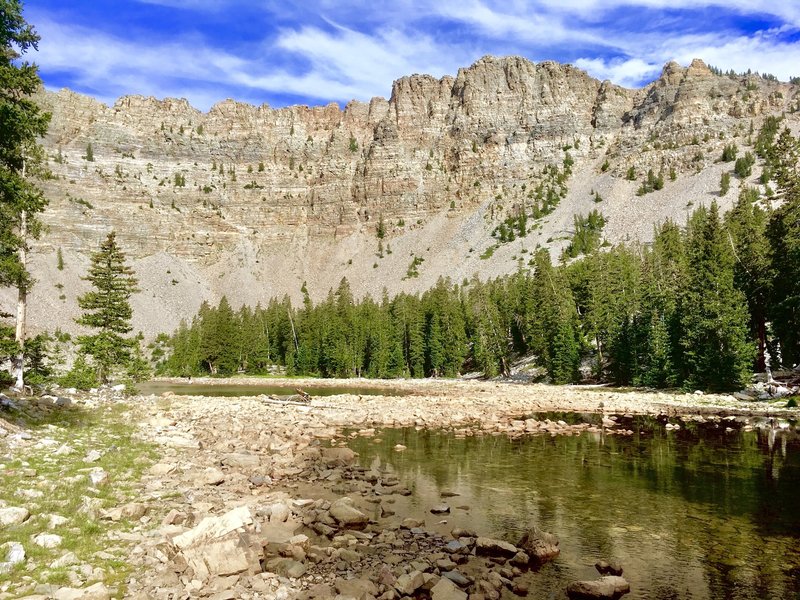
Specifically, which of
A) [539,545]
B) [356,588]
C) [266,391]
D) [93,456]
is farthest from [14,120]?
[266,391]

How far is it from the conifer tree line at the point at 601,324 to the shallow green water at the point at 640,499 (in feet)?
67.9

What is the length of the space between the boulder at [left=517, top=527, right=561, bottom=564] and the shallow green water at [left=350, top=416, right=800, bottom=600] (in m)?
0.30

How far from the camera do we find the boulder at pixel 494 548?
1202cm

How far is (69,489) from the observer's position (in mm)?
12312

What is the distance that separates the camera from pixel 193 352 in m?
106

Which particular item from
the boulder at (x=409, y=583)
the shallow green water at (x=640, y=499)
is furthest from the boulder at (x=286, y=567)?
the shallow green water at (x=640, y=499)

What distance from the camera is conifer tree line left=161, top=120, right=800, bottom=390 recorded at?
149 feet

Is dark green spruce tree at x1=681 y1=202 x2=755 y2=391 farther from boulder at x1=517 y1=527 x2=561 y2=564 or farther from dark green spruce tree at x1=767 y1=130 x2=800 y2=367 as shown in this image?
boulder at x1=517 y1=527 x2=561 y2=564

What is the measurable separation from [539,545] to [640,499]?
6.48m

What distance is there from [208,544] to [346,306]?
3717 inches

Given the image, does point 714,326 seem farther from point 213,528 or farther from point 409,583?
point 213,528

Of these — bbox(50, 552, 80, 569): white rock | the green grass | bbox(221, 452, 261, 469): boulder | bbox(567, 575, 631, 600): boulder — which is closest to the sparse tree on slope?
the green grass

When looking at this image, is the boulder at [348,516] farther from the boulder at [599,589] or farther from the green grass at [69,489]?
the boulder at [599,589]

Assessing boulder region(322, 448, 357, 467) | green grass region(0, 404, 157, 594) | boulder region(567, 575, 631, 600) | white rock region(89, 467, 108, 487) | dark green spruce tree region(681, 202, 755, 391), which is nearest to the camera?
green grass region(0, 404, 157, 594)
